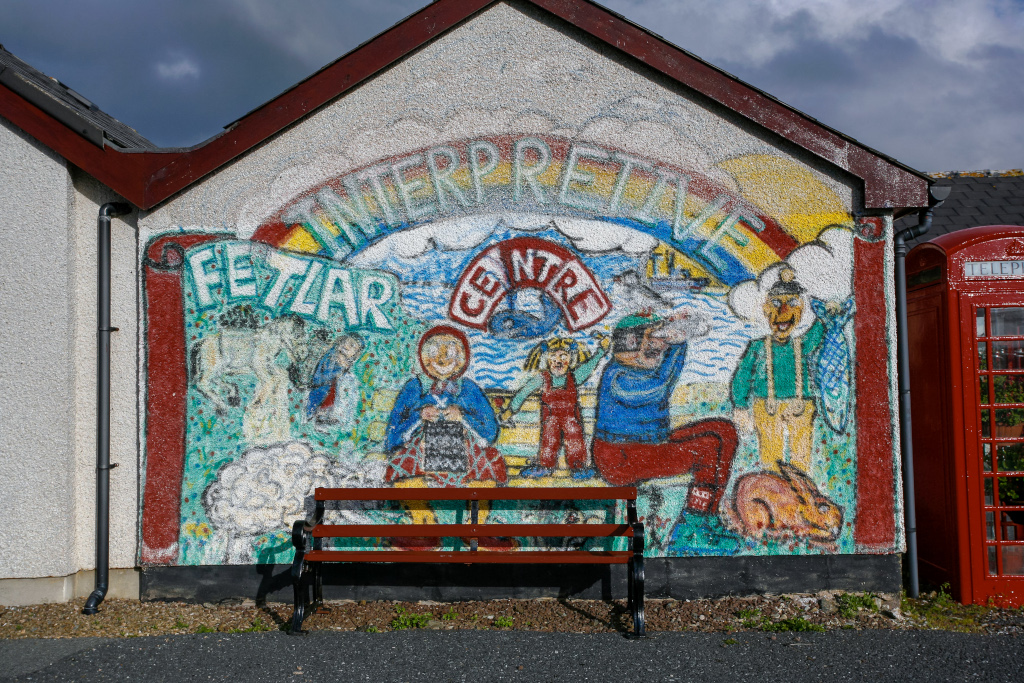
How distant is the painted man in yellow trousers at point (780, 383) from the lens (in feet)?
16.4

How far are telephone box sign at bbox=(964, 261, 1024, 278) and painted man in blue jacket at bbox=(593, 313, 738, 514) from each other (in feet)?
6.46

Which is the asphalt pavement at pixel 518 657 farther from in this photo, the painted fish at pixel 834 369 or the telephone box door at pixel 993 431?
the painted fish at pixel 834 369

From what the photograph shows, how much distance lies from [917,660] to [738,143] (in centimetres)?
345

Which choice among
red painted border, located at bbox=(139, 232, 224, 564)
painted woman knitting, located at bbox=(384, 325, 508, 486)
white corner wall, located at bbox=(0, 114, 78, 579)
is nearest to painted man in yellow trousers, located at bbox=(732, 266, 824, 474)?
painted woman knitting, located at bbox=(384, 325, 508, 486)

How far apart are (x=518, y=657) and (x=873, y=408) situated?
2962 millimetres

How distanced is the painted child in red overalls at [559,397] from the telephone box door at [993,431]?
2517 millimetres

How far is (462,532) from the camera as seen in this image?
4.78m

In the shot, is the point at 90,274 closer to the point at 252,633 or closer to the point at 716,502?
the point at 252,633

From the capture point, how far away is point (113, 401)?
5027 mm

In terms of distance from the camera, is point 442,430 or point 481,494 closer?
point 481,494

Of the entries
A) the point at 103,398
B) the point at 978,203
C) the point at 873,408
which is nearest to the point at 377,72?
the point at 103,398

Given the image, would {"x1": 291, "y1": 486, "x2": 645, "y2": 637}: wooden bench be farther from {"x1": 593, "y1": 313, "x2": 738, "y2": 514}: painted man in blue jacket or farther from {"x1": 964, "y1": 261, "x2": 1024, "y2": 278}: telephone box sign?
{"x1": 964, "y1": 261, "x2": 1024, "y2": 278}: telephone box sign

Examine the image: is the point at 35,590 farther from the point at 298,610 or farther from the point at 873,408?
the point at 873,408

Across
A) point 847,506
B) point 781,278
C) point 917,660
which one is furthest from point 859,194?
point 917,660
